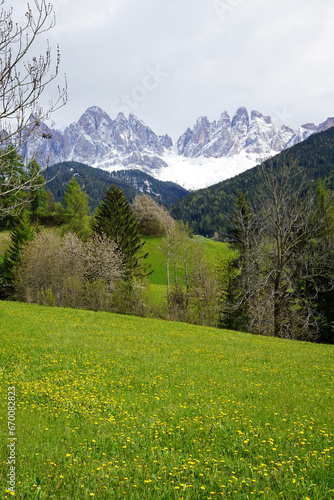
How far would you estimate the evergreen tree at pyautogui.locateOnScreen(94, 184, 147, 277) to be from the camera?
46.1 meters

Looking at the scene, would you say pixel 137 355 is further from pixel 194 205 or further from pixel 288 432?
pixel 194 205

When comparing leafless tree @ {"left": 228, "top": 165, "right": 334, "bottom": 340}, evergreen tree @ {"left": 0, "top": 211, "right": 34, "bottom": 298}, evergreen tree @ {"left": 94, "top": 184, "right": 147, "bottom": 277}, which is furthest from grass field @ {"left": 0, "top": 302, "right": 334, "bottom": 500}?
evergreen tree @ {"left": 0, "top": 211, "right": 34, "bottom": 298}

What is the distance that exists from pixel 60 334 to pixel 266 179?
20.0 meters

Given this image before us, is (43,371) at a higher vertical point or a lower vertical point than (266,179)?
lower

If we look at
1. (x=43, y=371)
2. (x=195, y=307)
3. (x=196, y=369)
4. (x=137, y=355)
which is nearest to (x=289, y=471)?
(x=196, y=369)

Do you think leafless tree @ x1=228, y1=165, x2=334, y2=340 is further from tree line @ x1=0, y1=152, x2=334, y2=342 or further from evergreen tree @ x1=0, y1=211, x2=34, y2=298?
evergreen tree @ x1=0, y1=211, x2=34, y2=298

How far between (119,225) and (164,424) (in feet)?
135

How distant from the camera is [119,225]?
46531mm

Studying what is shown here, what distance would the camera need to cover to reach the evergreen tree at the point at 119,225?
46062 mm

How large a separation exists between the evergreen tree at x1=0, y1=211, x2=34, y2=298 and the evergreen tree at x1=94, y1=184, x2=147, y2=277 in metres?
14.5

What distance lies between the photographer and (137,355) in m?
13.9

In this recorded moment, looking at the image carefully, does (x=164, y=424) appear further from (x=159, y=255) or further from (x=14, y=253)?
(x=159, y=255)

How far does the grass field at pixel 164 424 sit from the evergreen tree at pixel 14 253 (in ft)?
132

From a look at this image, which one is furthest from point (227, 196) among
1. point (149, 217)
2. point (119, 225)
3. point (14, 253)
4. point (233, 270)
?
point (233, 270)
